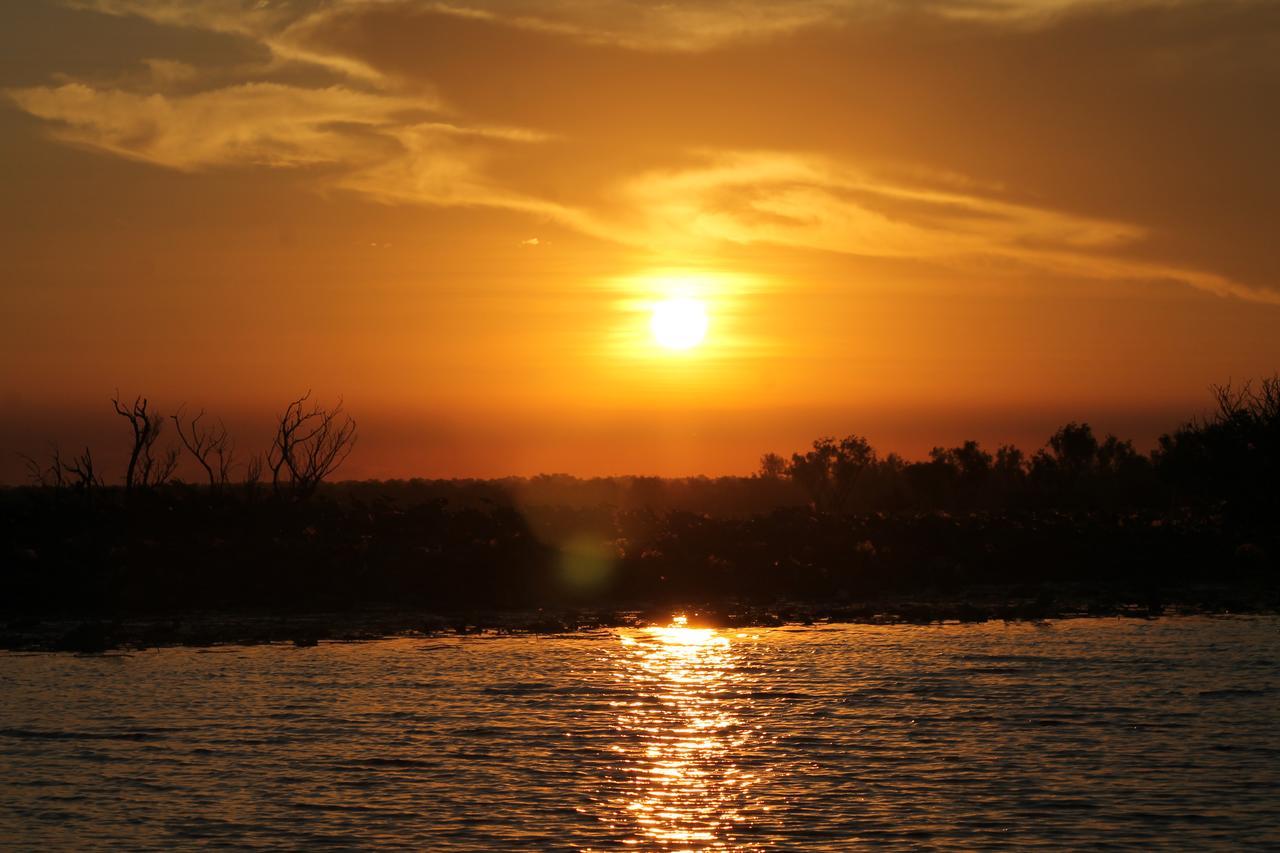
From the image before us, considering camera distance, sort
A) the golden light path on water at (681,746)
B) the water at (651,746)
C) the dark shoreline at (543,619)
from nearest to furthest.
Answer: the water at (651,746)
the golden light path on water at (681,746)
the dark shoreline at (543,619)

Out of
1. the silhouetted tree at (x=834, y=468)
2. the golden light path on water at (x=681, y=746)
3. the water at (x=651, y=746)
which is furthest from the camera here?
the silhouetted tree at (x=834, y=468)

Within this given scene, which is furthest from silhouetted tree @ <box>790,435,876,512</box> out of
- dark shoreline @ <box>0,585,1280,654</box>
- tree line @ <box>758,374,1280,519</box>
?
dark shoreline @ <box>0,585,1280,654</box>

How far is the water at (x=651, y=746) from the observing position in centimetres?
1531

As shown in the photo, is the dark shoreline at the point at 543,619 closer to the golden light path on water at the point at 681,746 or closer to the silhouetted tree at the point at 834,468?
the golden light path on water at the point at 681,746

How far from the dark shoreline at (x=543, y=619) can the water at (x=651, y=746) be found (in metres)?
2.00

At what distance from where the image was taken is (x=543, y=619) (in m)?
35.9

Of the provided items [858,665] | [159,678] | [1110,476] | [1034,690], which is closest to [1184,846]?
[1034,690]

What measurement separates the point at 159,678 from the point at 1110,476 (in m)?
85.8

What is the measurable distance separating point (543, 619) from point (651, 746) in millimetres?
16343

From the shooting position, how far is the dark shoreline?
3200 cm

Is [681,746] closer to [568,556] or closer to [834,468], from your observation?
[568,556]

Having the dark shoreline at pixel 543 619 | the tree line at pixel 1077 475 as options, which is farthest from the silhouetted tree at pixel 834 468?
the dark shoreline at pixel 543 619

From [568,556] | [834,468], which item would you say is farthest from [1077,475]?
[568,556]

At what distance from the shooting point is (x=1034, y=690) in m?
24.3
